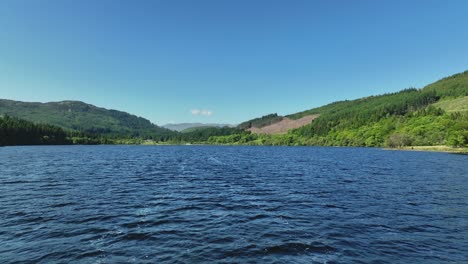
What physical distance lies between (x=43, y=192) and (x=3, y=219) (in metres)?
14.4

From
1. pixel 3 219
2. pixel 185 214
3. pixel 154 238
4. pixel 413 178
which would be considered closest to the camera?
pixel 154 238

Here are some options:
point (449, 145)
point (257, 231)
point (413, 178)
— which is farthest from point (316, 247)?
point (449, 145)

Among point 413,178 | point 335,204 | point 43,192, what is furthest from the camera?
point 413,178

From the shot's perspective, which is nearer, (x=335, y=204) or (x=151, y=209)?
(x=151, y=209)

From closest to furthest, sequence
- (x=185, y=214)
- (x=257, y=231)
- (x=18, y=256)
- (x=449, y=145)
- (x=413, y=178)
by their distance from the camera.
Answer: (x=18, y=256), (x=257, y=231), (x=185, y=214), (x=413, y=178), (x=449, y=145)

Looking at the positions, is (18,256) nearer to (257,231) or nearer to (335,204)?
(257,231)

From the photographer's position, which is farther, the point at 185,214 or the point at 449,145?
the point at 449,145

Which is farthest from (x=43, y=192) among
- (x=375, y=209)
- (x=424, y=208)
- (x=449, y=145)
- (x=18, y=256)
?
(x=449, y=145)

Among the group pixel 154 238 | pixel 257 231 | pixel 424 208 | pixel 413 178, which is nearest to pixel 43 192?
pixel 154 238

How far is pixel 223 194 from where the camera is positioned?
1565 inches

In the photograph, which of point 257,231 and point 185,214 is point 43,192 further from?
point 257,231

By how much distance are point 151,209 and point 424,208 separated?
107 feet

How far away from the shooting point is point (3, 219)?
26328 mm

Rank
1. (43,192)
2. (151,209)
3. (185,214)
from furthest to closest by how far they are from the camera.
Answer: (43,192) < (151,209) < (185,214)
